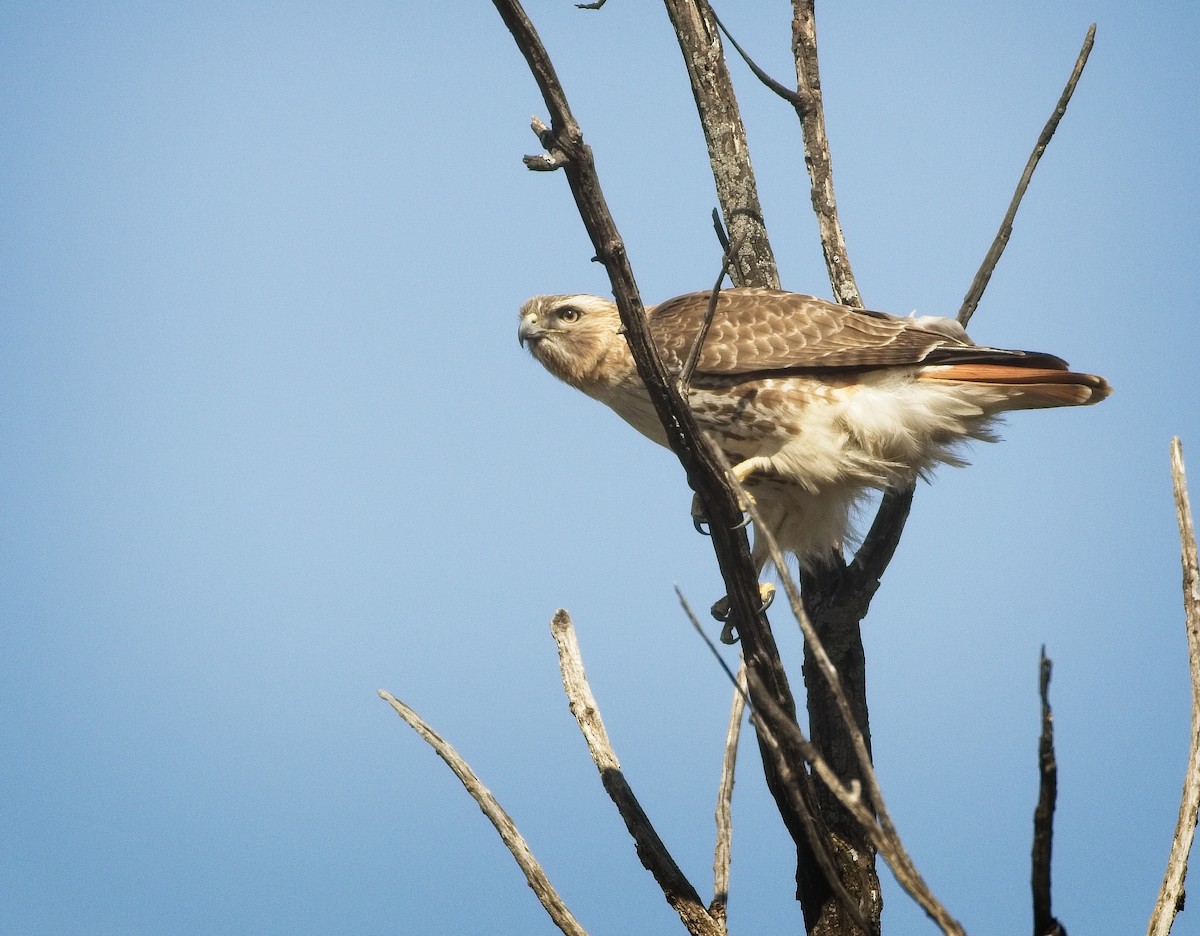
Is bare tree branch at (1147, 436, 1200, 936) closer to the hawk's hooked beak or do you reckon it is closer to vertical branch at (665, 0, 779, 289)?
vertical branch at (665, 0, 779, 289)

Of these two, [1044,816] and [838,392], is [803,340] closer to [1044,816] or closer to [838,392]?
[838,392]

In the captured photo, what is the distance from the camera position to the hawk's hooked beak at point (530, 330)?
14.6 feet

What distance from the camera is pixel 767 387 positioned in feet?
12.4

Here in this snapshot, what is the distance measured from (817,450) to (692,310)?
691mm

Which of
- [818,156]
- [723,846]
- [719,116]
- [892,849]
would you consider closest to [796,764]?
[723,846]

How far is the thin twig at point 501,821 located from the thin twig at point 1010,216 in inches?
90.0

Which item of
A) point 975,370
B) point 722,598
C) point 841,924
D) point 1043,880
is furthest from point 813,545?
point 1043,880

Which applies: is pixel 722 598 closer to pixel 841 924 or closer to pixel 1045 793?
pixel 841 924

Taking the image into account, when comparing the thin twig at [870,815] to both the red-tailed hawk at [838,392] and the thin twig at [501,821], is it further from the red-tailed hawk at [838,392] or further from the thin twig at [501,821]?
Answer: the red-tailed hawk at [838,392]

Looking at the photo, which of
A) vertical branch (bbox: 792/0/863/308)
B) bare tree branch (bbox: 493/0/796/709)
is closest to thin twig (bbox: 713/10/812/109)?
vertical branch (bbox: 792/0/863/308)

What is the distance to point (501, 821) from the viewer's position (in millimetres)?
3039

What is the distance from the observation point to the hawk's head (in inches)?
165

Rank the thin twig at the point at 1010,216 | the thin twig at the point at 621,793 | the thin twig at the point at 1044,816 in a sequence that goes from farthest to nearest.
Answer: the thin twig at the point at 1010,216 → the thin twig at the point at 621,793 → the thin twig at the point at 1044,816

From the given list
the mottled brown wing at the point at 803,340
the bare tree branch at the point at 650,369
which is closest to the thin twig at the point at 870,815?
the bare tree branch at the point at 650,369
